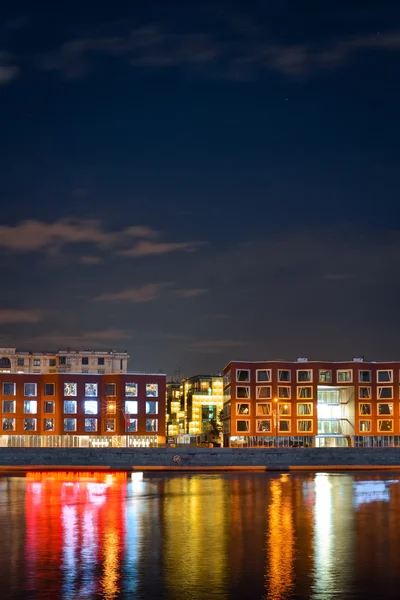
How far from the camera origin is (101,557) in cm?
3522

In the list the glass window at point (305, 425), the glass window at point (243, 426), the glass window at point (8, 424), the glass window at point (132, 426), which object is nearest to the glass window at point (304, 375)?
the glass window at point (305, 425)

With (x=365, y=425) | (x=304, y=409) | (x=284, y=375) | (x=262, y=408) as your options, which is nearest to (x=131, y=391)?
(x=262, y=408)

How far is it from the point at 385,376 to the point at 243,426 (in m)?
21.3

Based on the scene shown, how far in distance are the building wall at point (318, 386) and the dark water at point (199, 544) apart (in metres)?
57.8

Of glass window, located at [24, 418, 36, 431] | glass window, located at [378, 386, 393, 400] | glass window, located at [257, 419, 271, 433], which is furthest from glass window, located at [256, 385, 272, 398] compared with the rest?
glass window, located at [24, 418, 36, 431]

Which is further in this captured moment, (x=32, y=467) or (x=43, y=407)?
(x=43, y=407)

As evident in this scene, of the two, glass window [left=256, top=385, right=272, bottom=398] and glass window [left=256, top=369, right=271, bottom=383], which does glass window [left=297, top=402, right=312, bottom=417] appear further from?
glass window [left=256, top=369, right=271, bottom=383]

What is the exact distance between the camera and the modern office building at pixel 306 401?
12825 cm

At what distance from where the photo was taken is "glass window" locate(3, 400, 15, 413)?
5069 inches

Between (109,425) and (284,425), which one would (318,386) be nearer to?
(284,425)

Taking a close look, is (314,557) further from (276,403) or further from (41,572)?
(276,403)

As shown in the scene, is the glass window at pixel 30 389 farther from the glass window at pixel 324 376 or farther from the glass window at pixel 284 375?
the glass window at pixel 324 376

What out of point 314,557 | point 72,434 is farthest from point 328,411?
point 314,557

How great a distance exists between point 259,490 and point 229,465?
3928 cm
